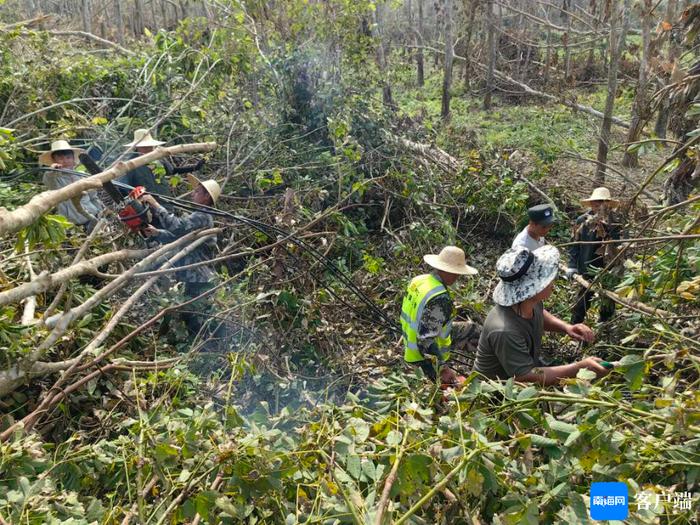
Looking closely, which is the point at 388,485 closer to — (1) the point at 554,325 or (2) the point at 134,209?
(1) the point at 554,325

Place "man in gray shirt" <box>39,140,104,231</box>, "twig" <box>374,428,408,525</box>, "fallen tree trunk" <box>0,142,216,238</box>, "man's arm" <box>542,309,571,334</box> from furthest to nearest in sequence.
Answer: "man in gray shirt" <box>39,140,104,231</box> → "man's arm" <box>542,309,571,334</box> → "fallen tree trunk" <box>0,142,216,238</box> → "twig" <box>374,428,408,525</box>

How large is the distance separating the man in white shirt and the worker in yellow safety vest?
3.20 ft

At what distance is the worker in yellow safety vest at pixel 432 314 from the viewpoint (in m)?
3.23

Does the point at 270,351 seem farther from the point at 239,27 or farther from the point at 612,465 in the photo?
the point at 239,27

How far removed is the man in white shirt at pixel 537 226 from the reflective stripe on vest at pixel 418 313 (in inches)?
45.6

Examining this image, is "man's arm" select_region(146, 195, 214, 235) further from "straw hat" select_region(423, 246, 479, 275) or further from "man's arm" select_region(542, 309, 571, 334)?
"man's arm" select_region(542, 309, 571, 334)

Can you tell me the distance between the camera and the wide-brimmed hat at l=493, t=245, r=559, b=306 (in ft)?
8.31

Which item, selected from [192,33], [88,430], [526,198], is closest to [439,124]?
[526,198]

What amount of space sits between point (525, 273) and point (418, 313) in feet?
2.74

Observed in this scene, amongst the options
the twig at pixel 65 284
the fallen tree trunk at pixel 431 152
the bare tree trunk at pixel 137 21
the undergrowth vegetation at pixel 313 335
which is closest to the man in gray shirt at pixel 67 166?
the undergrowth vegetation at pixel 313 335

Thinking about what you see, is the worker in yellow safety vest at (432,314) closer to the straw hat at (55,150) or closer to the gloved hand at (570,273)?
the gloved hand at (570,273)

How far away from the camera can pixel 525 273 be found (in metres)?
2.57

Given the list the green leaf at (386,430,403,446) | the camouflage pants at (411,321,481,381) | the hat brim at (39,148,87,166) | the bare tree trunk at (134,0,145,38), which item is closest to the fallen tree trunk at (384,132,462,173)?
the camouflage pants at (411,321,481,381)

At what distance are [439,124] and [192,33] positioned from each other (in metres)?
4.05
